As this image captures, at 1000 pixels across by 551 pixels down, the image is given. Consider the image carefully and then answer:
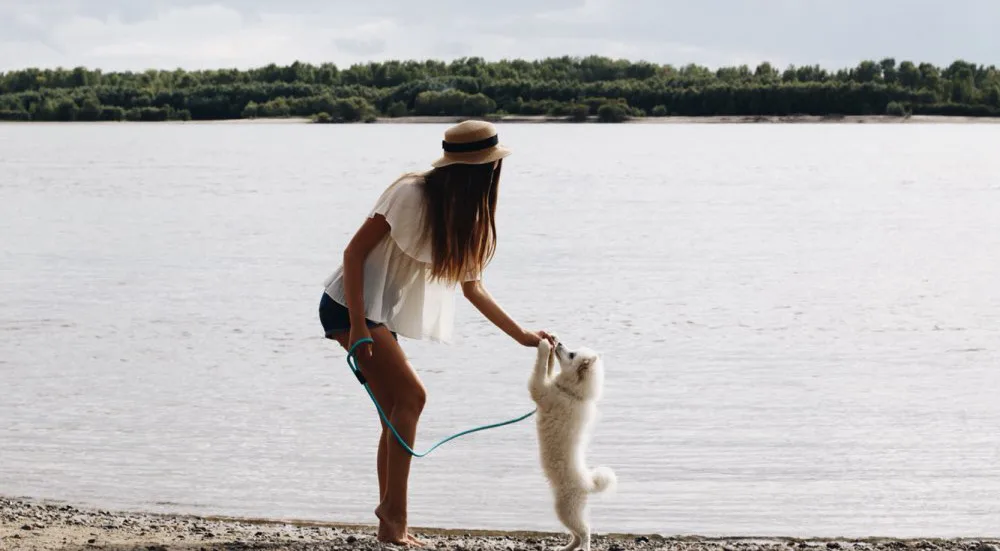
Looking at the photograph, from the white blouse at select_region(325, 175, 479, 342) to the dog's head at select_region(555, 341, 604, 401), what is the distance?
0.47 metres

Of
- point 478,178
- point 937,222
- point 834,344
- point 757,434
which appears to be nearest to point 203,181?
point 937,222

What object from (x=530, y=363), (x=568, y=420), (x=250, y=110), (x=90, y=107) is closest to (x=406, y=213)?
(x=568, y=420)

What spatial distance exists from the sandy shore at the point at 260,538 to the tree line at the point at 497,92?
7703cm

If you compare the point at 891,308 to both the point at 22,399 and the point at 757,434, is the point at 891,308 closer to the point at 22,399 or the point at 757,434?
the point at 757,434

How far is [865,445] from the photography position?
8414mm

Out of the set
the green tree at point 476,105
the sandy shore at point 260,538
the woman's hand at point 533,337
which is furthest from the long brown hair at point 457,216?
the green tree at point 476,105

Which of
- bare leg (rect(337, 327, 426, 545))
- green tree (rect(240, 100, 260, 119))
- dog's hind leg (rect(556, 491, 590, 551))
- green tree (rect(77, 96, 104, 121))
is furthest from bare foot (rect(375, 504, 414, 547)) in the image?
green tree (rect(77, 96, 104, 121))

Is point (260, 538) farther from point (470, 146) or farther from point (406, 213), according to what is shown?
point (470, 146)

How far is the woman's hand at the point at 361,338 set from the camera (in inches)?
189

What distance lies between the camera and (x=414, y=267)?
4.96m

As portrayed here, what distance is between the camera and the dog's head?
15.7 feet

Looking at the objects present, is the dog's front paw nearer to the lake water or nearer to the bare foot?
the bare foot

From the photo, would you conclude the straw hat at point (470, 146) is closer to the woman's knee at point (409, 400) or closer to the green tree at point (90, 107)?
the woman's knee at point (409, 400)

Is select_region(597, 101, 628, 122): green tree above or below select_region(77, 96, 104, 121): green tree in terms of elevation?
below
